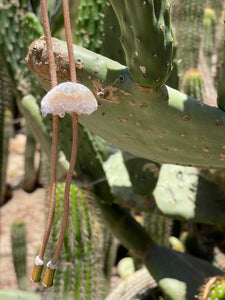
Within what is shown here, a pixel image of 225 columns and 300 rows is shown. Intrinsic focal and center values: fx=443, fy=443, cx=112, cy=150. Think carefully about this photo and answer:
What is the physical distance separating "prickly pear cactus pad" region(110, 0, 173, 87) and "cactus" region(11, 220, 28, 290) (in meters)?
1.58

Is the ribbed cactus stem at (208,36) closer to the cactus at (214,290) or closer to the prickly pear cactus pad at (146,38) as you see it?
the cactus at (214,290)

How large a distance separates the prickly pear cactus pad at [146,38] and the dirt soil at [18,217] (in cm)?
187

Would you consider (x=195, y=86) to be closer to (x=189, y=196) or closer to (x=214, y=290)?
(x=189, y=196)

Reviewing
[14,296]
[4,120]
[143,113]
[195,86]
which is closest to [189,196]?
[195,86]

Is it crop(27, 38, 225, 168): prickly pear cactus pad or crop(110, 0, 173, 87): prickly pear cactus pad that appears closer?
crop(110, 0, 173, 87): prickly pear cactus pad

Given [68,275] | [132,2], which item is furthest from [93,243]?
[132,2]

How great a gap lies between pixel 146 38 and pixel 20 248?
5.66 feet

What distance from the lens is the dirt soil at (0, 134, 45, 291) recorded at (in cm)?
277

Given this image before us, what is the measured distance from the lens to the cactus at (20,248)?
221 centimetres

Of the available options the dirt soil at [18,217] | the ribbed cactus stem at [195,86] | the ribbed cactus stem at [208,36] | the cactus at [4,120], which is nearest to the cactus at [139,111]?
the ribbed cactus stem at [195,86]

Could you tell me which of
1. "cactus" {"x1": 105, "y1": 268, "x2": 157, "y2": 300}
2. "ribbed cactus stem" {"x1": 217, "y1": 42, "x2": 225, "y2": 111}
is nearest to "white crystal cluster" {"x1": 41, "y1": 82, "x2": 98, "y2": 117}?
"ribbed cactus stem" {"x1": 217, "y1": 42, "x2": 225, "y2": 111}

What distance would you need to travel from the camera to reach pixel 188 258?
1622mm

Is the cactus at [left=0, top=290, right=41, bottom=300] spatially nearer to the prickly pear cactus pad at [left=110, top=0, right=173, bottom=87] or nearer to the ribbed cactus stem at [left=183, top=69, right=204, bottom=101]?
the prickly pear cactus pad at [left=110, top=0, right=173, bottom=87]

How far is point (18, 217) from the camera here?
3541 mm
